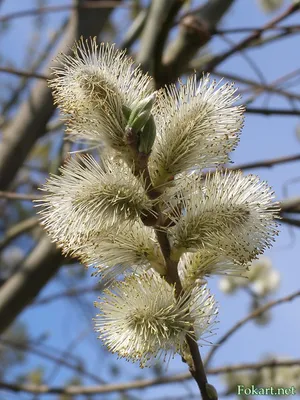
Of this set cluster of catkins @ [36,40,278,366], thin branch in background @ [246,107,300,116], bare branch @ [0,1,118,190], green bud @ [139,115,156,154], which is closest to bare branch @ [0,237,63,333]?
bare branch @ [0,1,118,190]

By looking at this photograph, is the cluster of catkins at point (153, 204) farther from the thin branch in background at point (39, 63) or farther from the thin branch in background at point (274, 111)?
the thin branch in background at point (39, 63)

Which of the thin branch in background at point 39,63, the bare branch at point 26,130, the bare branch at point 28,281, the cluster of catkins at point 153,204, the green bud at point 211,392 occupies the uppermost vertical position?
the thin branch in background at point 39,63

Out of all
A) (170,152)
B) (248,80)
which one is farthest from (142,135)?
(248,80)

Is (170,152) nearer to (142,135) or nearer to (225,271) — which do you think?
(142,135)

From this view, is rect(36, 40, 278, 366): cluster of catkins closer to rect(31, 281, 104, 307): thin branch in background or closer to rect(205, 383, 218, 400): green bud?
rect(205, 383, 218, 400): green bud

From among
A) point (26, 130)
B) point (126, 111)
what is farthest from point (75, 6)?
point (126, 111)

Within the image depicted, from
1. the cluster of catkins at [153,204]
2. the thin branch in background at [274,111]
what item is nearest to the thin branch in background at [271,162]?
the thin branch in background at [274,111]

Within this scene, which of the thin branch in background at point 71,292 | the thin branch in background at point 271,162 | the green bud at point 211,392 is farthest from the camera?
the thin branch in background at point 71,292
